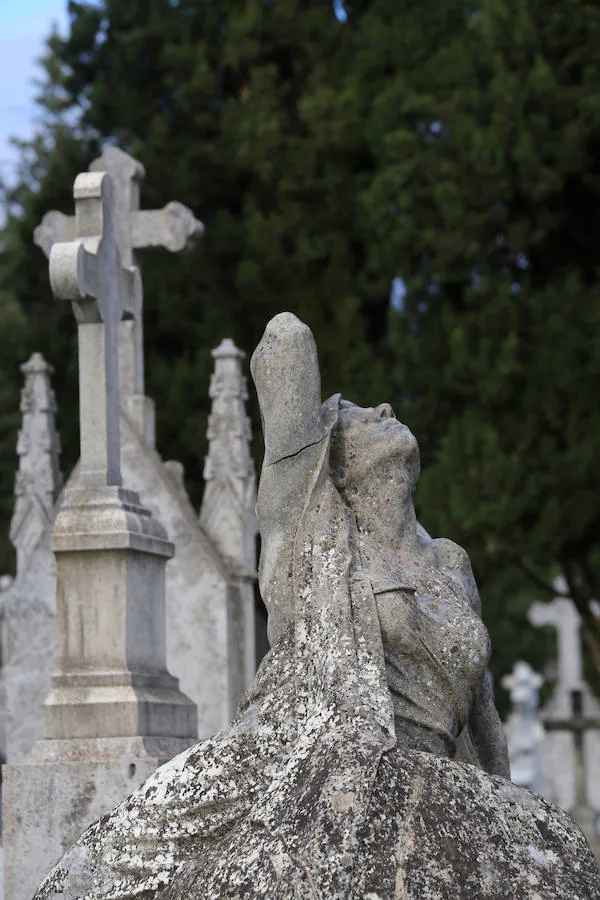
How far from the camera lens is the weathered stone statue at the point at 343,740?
12.4 feet

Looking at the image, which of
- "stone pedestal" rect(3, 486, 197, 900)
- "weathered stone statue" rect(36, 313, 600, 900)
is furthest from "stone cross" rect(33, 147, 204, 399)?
"weathered stone statue" rect(36, 313, 600, 900)

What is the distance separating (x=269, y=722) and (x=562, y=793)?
2952 cm

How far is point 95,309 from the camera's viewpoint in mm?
8992

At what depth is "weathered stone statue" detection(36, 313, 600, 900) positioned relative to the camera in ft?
12.4

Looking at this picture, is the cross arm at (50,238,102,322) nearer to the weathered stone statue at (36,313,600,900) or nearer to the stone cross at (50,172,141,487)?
the stone cross at (50,172,141,487)

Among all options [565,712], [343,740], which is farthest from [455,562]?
[565,712]

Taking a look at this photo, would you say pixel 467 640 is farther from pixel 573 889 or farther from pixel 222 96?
pixel 222 96

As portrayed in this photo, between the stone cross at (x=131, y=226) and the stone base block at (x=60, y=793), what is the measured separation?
12.1 feet

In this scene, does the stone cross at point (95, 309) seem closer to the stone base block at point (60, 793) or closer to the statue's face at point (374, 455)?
the stone base block at point (60, 793)

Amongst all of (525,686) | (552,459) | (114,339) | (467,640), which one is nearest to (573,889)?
(467,640)

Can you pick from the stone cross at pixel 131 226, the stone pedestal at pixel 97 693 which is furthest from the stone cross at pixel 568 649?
the stone pedestal at pixel 97 693

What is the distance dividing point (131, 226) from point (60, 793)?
4.67 metres

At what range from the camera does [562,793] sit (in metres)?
32.8

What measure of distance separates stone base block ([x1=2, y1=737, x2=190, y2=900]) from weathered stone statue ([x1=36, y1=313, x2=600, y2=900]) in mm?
3613
